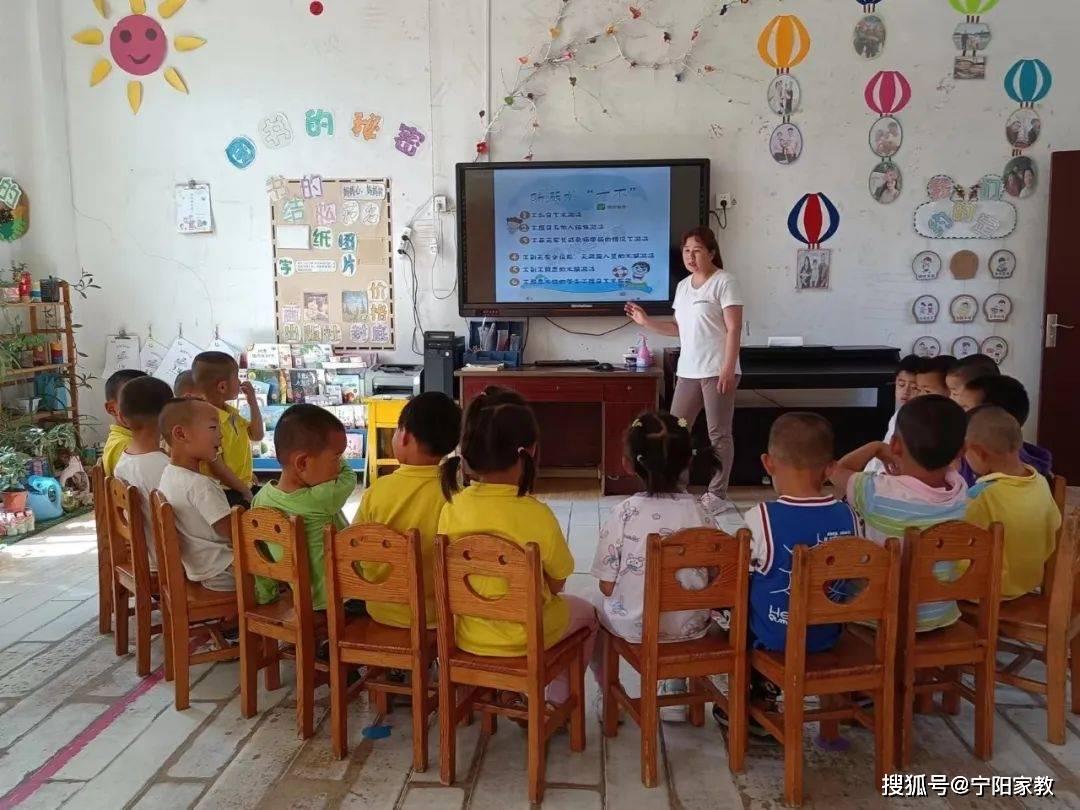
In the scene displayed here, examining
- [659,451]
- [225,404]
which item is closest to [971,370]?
[659,451]

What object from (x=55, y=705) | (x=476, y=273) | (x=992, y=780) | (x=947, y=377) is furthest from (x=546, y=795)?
(x=476, y=273)

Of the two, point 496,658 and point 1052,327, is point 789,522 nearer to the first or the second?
point 496,658

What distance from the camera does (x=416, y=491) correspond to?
2160mm

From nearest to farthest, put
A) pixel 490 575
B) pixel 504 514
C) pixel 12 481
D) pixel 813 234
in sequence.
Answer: pixel 490 575 < pixel 504 514 < pixel 12 481 < pixel 813 234

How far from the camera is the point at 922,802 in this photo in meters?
1.88

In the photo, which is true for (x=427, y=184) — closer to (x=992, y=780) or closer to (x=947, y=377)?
(x=947, y=377)

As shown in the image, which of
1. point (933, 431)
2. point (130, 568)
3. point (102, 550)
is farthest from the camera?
point (102, 550)

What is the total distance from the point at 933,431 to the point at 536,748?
1183mm

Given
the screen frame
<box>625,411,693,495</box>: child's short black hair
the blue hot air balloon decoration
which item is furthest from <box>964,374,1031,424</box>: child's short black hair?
the blue hot air balloon decoration

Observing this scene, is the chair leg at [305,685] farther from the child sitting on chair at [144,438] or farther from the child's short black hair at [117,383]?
the child's short black hair at [117,383]

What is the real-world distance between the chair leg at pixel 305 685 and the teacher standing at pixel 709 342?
2551 mm

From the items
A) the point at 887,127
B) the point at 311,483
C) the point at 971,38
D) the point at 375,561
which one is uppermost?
the point at 971,38

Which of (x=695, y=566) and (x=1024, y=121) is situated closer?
(x=695, y=566)

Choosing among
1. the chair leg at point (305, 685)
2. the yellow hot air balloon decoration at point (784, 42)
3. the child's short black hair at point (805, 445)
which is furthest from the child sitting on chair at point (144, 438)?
the yellow hot air balloon decoration at point (784, 42)
